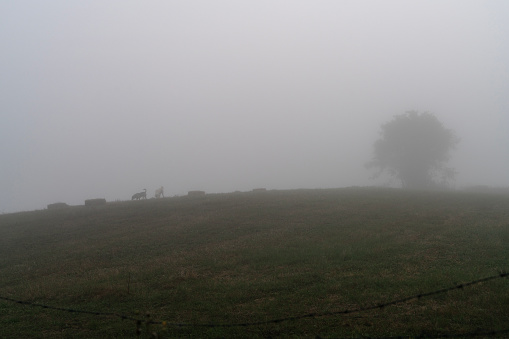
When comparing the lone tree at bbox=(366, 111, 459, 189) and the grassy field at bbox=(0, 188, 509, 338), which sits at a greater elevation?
the lone tree at bbox=(366, 111, 459, 189)

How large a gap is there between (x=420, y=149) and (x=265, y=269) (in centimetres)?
6005

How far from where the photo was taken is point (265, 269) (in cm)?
1546

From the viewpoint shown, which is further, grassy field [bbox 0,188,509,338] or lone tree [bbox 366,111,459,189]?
lone tree [bbox 366,111,459,189]

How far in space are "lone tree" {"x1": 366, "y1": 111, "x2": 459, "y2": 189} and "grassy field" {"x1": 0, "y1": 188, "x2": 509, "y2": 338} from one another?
39187 mm

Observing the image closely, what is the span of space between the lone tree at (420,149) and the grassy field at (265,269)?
129 feet

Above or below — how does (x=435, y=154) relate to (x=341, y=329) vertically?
above

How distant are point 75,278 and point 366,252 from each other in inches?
480

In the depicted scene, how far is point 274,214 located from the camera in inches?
1093

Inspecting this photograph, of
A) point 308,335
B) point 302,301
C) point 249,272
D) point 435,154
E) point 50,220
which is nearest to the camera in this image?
point 308,335

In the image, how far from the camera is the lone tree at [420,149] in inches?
2677

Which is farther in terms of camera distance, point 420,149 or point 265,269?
point 420,149

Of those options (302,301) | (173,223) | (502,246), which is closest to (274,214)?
(173,223)

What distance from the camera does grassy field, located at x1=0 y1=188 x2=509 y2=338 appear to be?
385 inches

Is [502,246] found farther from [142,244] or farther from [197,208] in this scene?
[197,208]
